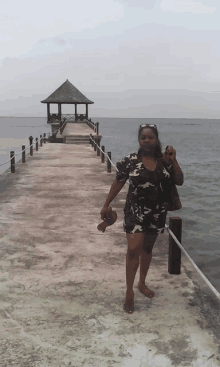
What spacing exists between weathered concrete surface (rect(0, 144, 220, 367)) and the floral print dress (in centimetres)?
93

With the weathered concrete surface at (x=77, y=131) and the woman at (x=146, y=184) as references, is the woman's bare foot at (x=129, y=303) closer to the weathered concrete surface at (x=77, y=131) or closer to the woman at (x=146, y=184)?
the woman at (x=146, y=184)

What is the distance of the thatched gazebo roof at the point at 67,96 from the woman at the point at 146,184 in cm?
3694

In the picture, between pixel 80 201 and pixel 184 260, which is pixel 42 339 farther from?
pixel 80 201

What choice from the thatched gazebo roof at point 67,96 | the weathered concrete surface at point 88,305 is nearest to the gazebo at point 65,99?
the thatched gazebo roof at point 67,96

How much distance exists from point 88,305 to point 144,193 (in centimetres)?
138

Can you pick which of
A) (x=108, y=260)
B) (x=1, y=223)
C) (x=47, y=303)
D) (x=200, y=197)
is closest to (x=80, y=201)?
(x=1, y=223)

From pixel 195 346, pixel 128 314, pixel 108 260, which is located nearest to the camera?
pixel 195 346

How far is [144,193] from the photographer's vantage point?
127 inches

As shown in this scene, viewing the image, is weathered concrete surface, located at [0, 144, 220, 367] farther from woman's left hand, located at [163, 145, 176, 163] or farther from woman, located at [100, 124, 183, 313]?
woman's left hand, located at [163, 145, 176, 163]

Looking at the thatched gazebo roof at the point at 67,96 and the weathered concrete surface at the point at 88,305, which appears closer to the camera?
the weathered concrete surface at the point at 88,305

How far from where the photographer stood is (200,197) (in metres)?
20.0

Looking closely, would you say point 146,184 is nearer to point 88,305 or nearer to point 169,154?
point 169,154

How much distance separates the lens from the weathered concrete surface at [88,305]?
9.47 feet

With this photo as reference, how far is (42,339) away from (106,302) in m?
0.86
